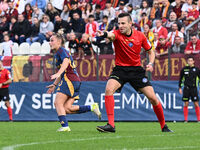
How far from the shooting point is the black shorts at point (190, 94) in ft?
53.6

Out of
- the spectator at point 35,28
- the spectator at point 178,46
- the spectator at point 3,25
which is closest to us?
the spectator at point 178,46

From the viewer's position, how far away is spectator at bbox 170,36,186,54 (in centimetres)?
1639

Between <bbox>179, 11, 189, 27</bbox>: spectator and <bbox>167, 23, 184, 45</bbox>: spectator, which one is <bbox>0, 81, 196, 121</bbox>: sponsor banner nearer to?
<bbox>167, 23, 184, 45</bbox>: spectator

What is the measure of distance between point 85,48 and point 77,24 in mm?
3665

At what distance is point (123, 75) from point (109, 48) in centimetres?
846

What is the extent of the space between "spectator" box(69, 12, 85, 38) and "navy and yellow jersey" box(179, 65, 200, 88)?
5889 mm

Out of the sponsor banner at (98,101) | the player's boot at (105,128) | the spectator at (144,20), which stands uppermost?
the spectator at (144,20)

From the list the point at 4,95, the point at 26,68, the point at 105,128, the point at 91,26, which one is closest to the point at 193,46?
the point at 91,26

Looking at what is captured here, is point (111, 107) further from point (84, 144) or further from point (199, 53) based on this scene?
point (199, 53)

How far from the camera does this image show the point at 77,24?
69.5ft

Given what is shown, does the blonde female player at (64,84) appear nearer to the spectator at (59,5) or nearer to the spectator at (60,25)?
the spectator at (60,25)

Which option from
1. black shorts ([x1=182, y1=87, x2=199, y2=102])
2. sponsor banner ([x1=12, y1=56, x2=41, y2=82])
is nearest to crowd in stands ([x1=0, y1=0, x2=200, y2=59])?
black shorts ([x1=182, y1=87, x2=199, y2=102])

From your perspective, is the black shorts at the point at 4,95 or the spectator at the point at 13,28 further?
the spectator at the point at 13,28

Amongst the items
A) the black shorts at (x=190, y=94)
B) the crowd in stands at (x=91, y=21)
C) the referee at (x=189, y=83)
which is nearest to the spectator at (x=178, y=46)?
the crowd in stands at (x=91, y=21)
